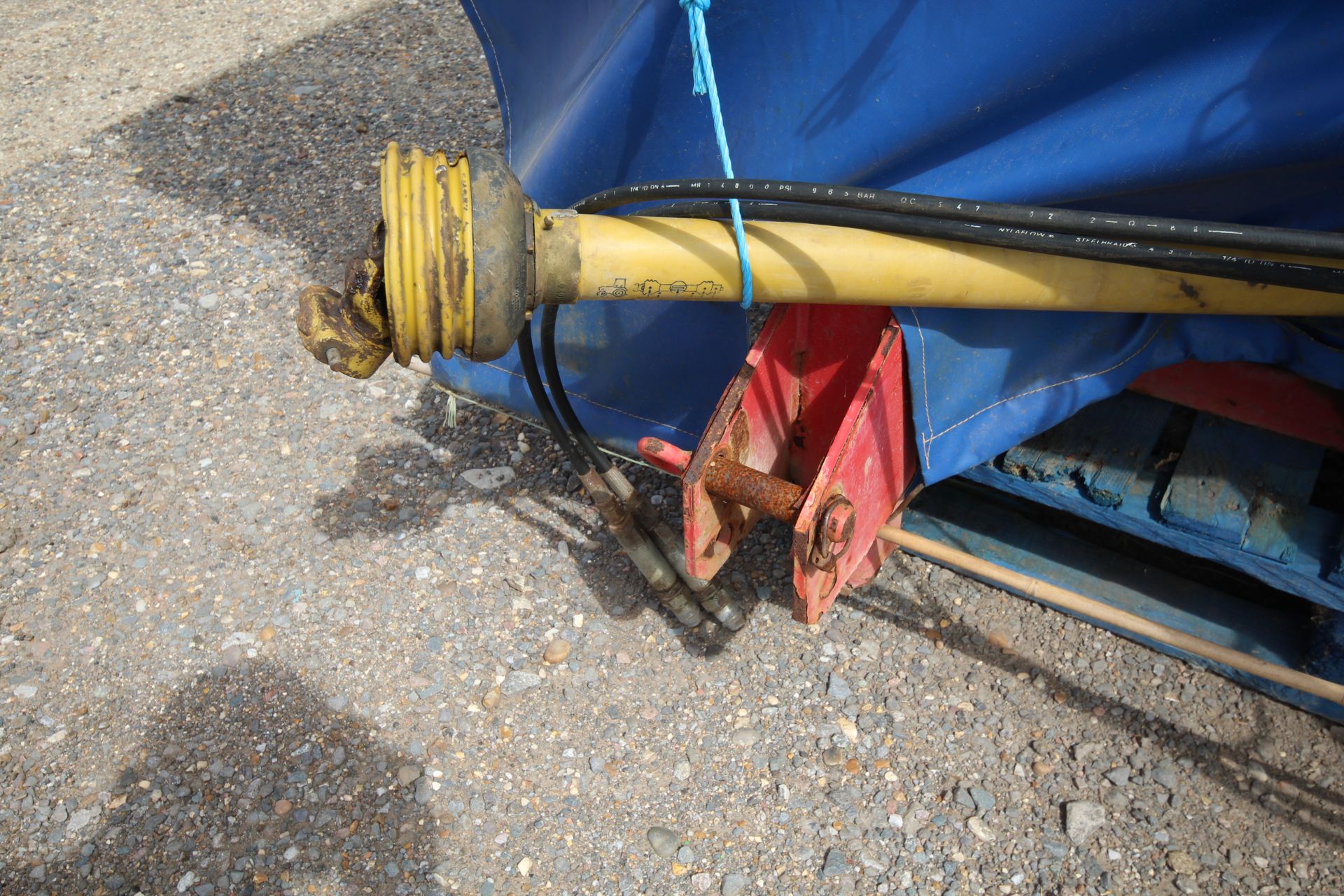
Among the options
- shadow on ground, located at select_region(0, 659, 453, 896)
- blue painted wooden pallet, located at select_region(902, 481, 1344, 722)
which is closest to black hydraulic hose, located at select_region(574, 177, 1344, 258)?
blue painted wooden pallet, located at select_region(902, 481, 1344, 722)

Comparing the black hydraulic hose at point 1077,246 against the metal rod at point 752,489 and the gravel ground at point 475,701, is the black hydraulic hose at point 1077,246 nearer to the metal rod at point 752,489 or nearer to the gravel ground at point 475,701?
the metal rod at point 752,489

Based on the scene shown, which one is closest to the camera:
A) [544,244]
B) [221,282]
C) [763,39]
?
[544,244]

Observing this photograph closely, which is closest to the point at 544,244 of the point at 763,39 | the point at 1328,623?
the point at 763,39

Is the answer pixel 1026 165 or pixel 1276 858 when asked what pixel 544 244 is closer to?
pixel 1026 165

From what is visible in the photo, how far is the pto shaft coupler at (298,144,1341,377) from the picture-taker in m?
1.46

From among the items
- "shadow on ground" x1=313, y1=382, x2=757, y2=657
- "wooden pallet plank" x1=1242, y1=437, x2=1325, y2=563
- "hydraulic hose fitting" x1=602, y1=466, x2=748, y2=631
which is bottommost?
"shadow on ground" x1=313, y1=382, x2=757, y2=657

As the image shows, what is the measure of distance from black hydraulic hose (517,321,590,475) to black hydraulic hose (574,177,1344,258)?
2.03 ft

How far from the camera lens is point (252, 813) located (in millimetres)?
2188

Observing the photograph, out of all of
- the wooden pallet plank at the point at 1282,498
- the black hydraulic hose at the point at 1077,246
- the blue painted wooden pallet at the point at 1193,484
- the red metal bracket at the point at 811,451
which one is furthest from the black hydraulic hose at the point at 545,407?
the wooden pallet plank at the point at 1282,498

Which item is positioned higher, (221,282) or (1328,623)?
(1328,623)

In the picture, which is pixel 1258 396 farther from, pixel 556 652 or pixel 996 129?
pixel 556 652

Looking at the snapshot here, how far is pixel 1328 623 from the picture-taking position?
7.14 feet

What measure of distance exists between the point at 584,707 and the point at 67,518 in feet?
5.39

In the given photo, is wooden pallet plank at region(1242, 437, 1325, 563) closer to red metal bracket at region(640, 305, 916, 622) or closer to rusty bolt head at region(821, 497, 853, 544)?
red metal bracket at region(640, 305, 916, 622)
